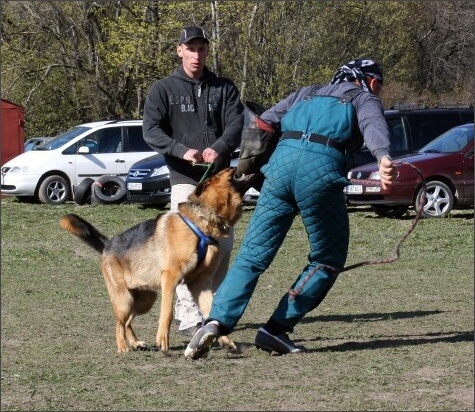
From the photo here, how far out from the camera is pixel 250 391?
211 inches

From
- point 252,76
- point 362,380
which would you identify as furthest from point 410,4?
point 362,380

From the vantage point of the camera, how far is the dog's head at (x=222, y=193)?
6.61 m

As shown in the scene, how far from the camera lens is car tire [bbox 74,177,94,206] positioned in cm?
2088

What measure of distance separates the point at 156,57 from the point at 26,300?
25145mm

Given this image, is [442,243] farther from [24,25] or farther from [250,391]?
[24,25]

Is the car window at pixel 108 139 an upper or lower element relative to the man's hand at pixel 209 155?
lower

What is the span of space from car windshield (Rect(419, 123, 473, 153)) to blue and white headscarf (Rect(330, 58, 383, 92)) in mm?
11421

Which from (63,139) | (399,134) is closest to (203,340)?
(399,134)

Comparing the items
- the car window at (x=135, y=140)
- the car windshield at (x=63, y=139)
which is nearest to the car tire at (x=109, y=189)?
the car window at (x=135, y=140)

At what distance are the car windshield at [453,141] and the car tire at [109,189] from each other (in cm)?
646

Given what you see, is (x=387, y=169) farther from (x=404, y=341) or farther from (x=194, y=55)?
(x=194, y=55)

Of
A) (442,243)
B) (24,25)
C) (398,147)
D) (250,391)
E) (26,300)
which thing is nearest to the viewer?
(250,391)

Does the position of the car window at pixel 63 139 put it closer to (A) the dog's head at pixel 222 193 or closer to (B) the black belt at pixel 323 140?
(A) the dog's head at pixel 222 193

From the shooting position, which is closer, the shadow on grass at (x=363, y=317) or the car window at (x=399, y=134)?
the shadow on grass at (x=363, y=317)
